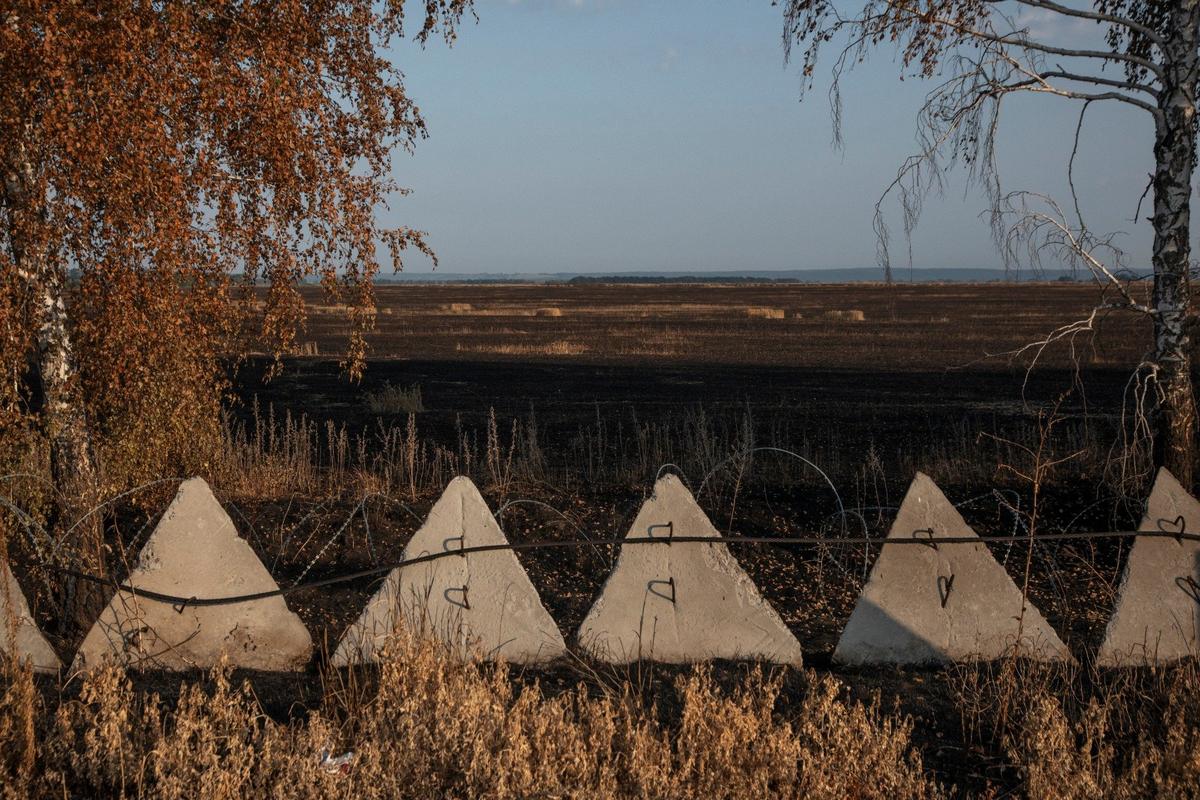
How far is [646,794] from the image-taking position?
338 centimetres

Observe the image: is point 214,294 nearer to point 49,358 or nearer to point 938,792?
point 49,358

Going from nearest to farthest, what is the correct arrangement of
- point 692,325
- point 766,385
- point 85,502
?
point 85,502, point 766,385, point 692,325

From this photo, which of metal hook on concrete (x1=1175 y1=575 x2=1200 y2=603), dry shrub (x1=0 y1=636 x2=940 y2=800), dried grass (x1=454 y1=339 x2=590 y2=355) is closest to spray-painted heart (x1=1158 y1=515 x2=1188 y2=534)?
metal hook on concrete (x1=1175 y1=575 x2=1200 y2=603)

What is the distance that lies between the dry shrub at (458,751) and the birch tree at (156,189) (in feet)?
6.64

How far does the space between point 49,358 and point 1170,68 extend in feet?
26.5

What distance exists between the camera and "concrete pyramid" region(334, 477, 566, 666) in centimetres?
483

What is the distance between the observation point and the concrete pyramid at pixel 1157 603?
4934 millimetres

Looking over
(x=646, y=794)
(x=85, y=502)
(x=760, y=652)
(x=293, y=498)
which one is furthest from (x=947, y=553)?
(x=293, y=498)

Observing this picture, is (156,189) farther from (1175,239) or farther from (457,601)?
(1175,239)

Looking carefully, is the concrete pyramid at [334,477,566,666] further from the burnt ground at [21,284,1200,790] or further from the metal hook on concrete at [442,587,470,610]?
the burnt ground at [21,284,1200,790]

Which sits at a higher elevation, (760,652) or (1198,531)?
(1198,531)

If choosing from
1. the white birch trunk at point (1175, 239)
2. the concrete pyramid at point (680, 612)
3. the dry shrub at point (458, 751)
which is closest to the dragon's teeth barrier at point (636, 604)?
the concrete pyramid at point (680, 612)

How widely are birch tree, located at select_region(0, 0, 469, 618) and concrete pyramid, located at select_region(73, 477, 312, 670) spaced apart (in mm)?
859

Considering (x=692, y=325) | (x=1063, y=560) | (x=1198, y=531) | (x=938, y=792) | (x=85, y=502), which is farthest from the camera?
(x=692, y=325)
